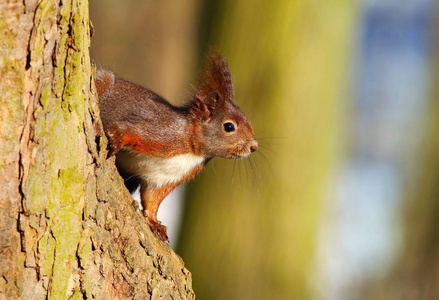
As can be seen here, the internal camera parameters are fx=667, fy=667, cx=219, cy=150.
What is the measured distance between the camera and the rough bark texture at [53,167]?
151 cm

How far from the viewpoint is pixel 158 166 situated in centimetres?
256

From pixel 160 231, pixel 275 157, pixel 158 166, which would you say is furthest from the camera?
pixel 275 157

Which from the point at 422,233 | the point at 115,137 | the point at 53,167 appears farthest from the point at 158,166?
the point at 422,233

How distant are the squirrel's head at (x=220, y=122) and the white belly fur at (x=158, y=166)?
90 millimetres

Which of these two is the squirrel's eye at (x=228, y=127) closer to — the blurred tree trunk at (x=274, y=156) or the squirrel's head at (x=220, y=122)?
the squirrel's head at (x=220, y=122)

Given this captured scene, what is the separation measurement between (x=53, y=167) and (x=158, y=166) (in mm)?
956

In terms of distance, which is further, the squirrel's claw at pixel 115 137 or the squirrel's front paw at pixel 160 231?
→ the squirrel's front paw at pixel 160 231

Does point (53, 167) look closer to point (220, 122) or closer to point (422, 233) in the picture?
point (220, 122)

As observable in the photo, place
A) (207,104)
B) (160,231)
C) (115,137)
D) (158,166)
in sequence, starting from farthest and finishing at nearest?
1. (207,104)
2. (158,166)
3. (160,231)
4. (115,137)

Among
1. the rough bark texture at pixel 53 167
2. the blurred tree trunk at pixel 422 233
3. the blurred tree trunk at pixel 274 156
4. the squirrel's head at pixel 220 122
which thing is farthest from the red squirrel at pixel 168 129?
the blurred tree trunk at pixel 422 233

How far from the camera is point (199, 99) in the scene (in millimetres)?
2670

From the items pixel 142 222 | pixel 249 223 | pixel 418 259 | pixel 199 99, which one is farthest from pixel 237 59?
pixel 418 259

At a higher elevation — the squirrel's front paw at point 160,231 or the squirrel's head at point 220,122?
the squirrel's head at point 220,122

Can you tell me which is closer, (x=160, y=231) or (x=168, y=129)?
(x=160, y=231)
